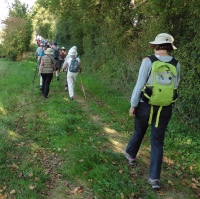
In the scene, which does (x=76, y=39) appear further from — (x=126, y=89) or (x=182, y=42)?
(x=182, y=42)

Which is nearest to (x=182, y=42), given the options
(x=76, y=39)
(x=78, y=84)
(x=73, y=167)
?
(x=73, y=167)

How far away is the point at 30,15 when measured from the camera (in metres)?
30.1

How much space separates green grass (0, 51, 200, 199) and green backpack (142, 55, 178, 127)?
144cm

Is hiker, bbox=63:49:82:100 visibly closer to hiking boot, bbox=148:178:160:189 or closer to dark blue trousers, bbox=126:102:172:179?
dark blue trousers, bbox=126:102:172:179

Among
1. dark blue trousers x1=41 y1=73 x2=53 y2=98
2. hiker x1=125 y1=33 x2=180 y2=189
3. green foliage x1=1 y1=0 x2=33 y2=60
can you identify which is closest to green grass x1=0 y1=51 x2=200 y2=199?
hiker x1=125 y1=33 x2=180 y2=189

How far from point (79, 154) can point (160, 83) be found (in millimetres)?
2225

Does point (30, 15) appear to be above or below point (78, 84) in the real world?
above

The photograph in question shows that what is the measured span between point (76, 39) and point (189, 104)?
19.3 metres

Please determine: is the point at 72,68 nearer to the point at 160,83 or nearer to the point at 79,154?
the point at 79,154

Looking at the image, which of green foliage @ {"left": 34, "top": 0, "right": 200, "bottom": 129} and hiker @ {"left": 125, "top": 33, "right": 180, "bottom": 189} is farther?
green foliage @ {"left": 34, "top": 0, "right": 200, "bottom": 129}

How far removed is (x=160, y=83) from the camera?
4.02m

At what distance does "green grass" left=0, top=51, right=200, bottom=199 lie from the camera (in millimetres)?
4297

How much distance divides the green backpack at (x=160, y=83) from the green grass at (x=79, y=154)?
1.44 meters

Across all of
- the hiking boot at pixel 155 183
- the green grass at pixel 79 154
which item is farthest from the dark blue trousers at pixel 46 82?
the hiking boot at pixel 155 183
